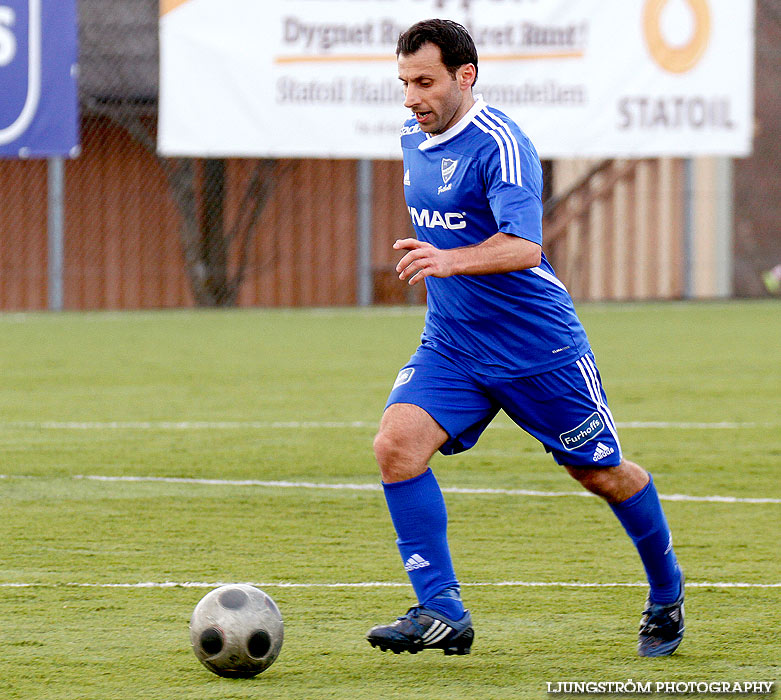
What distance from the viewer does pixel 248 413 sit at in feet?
33.5

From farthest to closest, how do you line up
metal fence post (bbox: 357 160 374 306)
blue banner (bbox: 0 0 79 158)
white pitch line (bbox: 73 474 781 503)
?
metal fence post (bbox: 357 160 374 306), blue banner (bbox: 0 0 79 158), white pitch line (bbox: 73 474 781 503)

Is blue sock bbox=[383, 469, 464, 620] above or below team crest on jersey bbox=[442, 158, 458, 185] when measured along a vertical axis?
below

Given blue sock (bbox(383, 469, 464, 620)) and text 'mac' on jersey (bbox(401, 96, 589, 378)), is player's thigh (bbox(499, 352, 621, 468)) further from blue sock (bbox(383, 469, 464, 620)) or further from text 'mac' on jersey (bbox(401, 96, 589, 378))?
blue sock (bbox(383, 469, 464, 620))

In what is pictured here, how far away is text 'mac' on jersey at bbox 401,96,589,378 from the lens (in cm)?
448

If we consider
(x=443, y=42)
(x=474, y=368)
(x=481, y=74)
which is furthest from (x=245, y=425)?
(x=481, y=74)

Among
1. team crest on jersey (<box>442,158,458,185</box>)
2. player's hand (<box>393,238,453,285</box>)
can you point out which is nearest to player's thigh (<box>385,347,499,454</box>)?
player's hand (<box>393,238,453,285</box>)

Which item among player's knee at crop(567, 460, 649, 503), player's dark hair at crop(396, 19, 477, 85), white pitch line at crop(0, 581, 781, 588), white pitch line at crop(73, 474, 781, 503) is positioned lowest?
white pitch line at crop(0, 581, 781, 588)

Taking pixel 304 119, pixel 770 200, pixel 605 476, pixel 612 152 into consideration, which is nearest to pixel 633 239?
pixel 770 200

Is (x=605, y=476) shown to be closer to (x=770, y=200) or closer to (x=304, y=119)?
(x=304, y=119)

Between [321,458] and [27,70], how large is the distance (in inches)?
363

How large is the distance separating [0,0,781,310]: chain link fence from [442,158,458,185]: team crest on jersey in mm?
14940

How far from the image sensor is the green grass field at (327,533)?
169 inches

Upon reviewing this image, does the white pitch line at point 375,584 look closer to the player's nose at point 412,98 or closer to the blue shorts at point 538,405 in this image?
the blue shorts at point 538,405

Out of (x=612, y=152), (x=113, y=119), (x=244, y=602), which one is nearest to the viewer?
(x=244, y=602)
